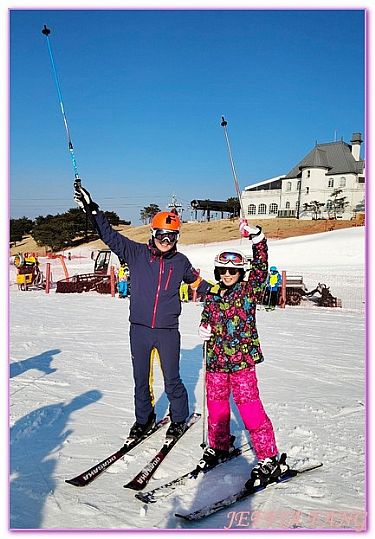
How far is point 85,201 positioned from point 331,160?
68.2 metres

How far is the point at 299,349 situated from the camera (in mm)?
8477

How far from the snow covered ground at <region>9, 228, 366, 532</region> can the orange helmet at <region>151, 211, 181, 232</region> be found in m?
1.89

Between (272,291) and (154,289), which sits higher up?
(154,289)

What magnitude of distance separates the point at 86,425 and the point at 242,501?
1.92 metres

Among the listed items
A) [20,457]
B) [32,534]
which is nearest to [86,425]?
[20,457]

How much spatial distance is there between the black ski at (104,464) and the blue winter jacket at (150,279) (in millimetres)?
1035

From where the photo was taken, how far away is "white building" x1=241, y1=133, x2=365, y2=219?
6028 centimetres

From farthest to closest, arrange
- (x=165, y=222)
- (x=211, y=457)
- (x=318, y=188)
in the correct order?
(x=318, y=188)
(x=165, y=222)
(x=211, y=457)

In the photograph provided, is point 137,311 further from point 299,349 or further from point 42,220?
point 42,220

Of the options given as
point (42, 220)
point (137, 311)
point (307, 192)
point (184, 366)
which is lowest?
point (184, 366)

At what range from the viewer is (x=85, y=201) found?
368 centimetres

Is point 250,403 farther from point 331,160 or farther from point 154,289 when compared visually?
point 331,160

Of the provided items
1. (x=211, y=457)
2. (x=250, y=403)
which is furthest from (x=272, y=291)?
(x=250, y=403)

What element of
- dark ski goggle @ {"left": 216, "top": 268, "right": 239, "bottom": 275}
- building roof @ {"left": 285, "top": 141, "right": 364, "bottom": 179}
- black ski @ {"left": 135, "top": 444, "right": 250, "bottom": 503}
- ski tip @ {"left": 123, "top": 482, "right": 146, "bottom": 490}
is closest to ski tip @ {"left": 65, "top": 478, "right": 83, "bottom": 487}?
ski tip @ {"left": 123, "top": 482, "right": 146, "bottom": 490}
